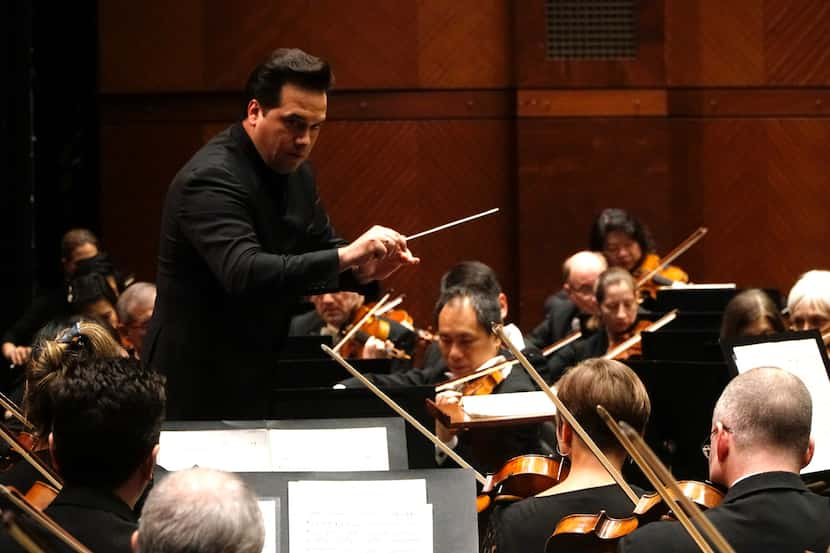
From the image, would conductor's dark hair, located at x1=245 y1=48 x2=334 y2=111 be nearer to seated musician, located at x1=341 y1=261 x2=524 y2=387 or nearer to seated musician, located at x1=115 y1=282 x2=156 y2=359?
seated musician, located at x1=341 y1=261 x2=524 y2=387

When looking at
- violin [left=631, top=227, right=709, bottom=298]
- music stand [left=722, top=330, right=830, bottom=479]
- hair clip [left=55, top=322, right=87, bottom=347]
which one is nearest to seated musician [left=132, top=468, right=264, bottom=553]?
hair clip [left=55, top=322, right=87, bottom=347]

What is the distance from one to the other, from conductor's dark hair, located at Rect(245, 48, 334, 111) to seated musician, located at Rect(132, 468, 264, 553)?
5.69ft

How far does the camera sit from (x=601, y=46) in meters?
8.02

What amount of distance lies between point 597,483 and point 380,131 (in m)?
5.46

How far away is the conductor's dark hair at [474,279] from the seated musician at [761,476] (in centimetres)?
259

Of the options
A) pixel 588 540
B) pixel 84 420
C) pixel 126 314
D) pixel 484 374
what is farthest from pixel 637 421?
pixel 126 314

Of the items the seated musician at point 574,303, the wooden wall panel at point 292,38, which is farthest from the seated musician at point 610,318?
the wooden wall panel at point 292,38

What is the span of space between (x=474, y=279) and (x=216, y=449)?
9.60 ft

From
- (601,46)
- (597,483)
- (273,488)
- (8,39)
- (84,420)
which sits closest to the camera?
(84,420)

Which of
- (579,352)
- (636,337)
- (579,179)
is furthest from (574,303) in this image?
(579,179)

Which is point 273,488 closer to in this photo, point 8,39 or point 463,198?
point 8,39

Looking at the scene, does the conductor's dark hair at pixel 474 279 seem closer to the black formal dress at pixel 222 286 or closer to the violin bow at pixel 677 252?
the violin bow at pixel 677 252

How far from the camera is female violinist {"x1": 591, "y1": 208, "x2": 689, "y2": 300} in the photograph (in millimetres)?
7438

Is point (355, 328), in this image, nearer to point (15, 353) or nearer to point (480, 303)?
point (480, 303)
